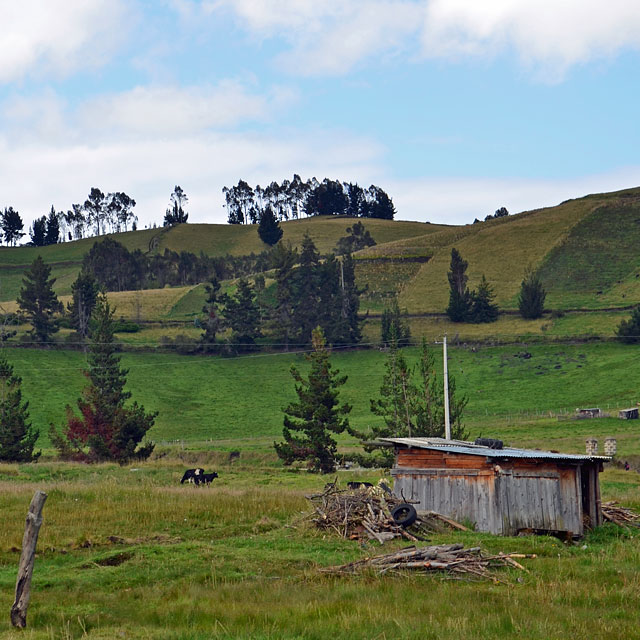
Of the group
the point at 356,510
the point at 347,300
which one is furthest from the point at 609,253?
the point at 356,510

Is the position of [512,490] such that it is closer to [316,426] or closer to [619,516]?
[619,516]

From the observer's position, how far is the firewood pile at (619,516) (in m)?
27.9

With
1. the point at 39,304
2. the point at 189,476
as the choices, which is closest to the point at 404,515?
the point at 189,476

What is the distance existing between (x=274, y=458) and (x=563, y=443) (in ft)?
63.9

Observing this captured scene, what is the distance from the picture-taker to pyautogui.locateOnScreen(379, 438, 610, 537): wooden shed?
83.7ft

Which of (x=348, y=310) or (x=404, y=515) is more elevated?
(x=348, y=310)

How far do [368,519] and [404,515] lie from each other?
4.12 ft

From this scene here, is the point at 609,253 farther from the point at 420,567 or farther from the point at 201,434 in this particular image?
the point at 420,567

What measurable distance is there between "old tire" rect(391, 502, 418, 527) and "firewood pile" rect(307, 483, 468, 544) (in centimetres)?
5

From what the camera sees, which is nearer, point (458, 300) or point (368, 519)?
point (368, 519)

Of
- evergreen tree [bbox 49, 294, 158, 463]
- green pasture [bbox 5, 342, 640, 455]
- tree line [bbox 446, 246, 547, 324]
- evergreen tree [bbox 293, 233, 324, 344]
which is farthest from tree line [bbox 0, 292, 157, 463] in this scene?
tree line [bbox 446, 246, 547, 324]

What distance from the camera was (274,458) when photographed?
6003cm

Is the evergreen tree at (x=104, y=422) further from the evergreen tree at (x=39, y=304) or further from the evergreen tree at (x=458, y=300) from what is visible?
the evergreen tree at (x=458, y=300)

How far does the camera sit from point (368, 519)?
23.6 m
